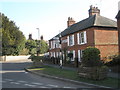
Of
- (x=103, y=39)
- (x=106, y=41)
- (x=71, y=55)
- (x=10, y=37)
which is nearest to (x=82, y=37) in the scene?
(x=103, y=39)

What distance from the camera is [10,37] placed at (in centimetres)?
4809

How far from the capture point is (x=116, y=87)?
28.1 ft

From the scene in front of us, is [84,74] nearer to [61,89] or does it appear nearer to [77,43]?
[61,89]

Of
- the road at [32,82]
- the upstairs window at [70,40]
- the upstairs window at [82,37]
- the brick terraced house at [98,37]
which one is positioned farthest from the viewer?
the upstairs window at [70,40]

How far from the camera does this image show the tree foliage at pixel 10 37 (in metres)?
46.2

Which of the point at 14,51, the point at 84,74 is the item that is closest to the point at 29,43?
the point at 14,51

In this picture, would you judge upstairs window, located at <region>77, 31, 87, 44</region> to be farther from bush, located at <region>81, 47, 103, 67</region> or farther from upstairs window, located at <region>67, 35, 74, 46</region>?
bush, located at <region>81, 47, 103, 67</region>

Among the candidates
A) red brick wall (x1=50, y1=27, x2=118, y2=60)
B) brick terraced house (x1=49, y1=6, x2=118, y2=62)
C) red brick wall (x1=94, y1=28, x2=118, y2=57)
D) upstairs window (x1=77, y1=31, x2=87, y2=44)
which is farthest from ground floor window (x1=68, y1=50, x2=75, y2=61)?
red brick wall (x1=94, y1=28, x2=118, y2=57)

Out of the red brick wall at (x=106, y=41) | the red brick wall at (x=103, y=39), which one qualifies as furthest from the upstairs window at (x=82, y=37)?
the red brick wall at (x=106, y=41)

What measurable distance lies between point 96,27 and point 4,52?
3429 cm

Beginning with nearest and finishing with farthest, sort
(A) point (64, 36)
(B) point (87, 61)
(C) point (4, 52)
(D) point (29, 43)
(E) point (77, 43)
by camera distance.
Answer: (B) point (87, 61) < (E) point (77, 43) < (A) point (64, 36) < (C) point (4, 52) < (D) point (29, 43)

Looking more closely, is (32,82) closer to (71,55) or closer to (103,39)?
(103,39)

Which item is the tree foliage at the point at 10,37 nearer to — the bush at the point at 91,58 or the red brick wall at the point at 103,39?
the red brick wall at the point at 103,39

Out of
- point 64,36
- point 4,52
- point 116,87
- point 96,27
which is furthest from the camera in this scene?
point 4,52
